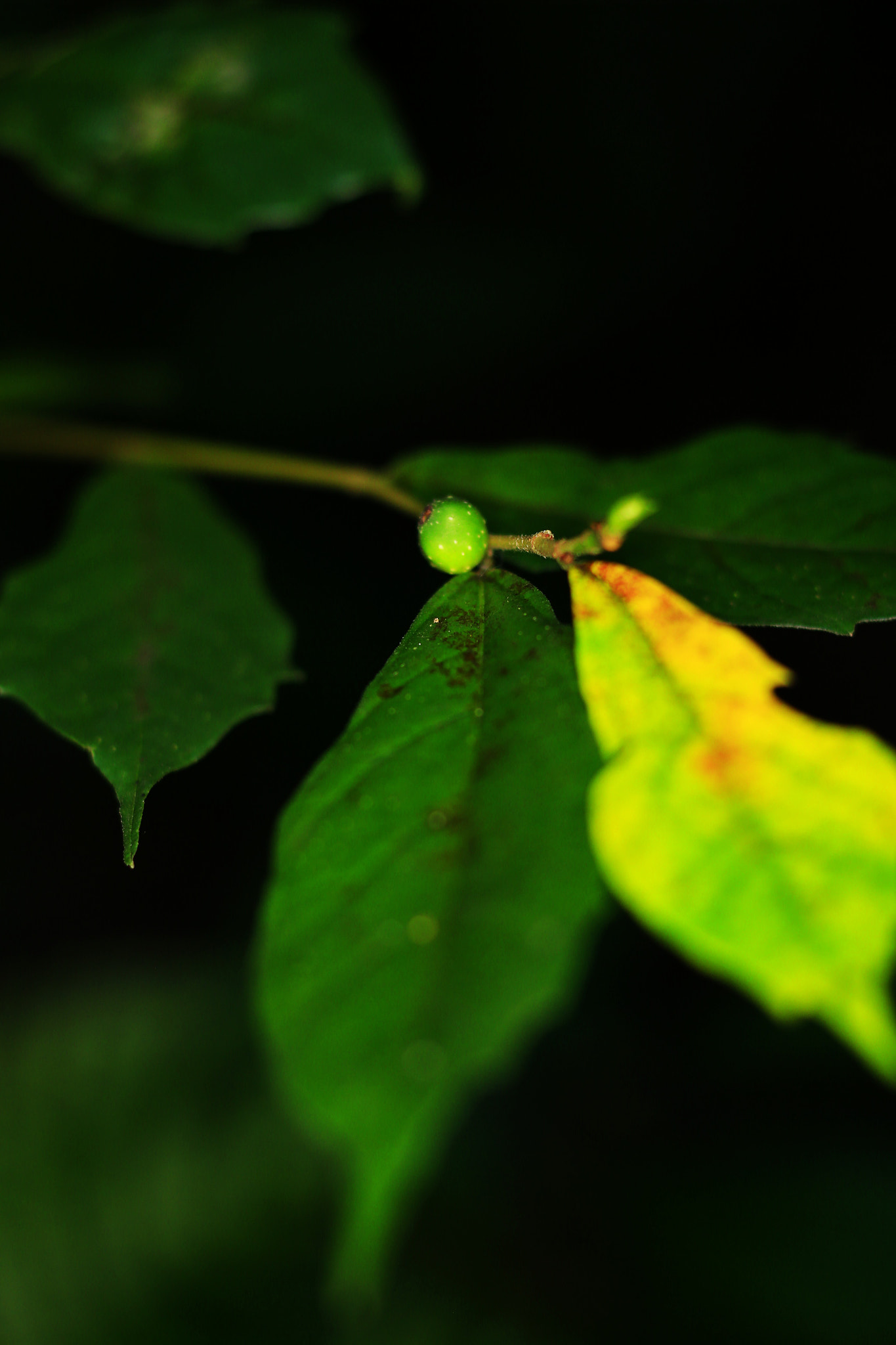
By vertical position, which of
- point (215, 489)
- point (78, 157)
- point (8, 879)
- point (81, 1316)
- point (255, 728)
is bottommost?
point (81, 1316)

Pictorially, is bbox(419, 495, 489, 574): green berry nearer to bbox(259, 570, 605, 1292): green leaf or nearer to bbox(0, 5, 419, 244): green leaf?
bbox(259, 570, 605, 1292): green leaf

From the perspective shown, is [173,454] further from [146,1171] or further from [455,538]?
[146,1171]

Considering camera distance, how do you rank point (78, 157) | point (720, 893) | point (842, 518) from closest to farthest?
point (720, 893), point (842, 518), point (78, 157)

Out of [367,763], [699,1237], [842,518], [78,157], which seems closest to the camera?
A: [367,763]

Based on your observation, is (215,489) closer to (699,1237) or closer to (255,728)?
(255,728)

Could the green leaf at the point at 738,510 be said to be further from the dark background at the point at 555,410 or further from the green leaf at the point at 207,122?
the dark background at the point at 555,410

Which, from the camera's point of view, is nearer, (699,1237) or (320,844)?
(320,844)

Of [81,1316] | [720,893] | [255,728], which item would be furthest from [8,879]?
[720,893]

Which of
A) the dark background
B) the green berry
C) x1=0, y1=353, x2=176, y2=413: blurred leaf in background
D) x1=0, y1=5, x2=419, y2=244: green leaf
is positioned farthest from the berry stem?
the dark background
